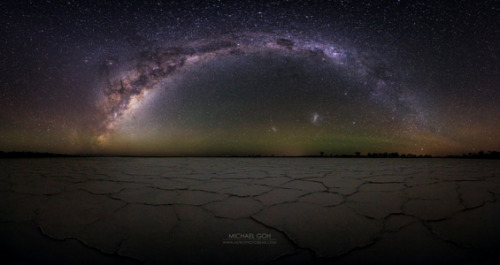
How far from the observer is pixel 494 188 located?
5.92ft

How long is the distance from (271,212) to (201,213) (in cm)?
43

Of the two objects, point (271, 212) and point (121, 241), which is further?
point (271, 212)

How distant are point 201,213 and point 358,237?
0.85 meters

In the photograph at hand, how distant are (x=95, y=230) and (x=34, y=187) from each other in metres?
1.52

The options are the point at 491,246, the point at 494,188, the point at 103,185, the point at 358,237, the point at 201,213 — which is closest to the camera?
the point at 491,246

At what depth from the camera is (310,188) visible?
1866mm

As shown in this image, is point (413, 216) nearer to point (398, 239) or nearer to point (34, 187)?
point (398, 239)

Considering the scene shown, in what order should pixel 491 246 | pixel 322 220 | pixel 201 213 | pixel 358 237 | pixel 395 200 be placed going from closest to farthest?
pixel 491 246 → pixel 358 237 → pixel 322 220 → pixel 201 213 → pixel 395 200

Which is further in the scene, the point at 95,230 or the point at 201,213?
the point at 201,213

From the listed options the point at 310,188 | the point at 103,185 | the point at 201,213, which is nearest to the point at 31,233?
the point at 201,213

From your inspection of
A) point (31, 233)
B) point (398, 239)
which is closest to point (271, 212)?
point (398, 239)

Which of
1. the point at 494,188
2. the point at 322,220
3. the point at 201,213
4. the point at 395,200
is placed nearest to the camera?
the point at 322,220

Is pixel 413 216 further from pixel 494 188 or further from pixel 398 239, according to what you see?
pixel 494 188

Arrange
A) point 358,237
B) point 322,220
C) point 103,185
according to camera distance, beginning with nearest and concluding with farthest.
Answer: point 358,237, point 322,220, point 103,185
